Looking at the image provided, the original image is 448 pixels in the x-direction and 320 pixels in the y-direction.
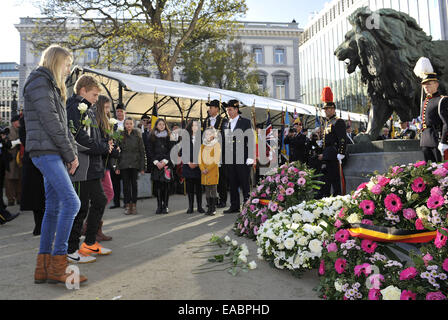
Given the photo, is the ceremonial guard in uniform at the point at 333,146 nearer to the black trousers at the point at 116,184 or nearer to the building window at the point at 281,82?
the black trousers at the point at 116,184

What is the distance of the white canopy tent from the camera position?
10.1m

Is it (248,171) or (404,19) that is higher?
(404,19)

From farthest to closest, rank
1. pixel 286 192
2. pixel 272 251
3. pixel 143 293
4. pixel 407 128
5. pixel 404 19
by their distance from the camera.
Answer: pixel 407 128 < pixel 404 19 < pixel 286 192 < pixel 272 251 < pixel 143 293

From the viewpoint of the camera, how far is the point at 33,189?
5.12 meters

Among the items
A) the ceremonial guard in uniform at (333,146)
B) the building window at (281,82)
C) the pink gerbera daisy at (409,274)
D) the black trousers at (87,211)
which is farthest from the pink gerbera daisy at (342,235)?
the building window at (281,82)

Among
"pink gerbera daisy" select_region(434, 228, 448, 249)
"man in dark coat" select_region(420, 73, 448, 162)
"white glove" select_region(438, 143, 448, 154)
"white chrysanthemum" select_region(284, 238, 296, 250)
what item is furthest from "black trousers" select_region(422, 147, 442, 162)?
"pink gerbera daisy" select_region(434, 228, 448, 249)

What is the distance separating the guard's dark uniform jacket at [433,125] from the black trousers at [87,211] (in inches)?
187

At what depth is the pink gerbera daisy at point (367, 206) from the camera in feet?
8.69

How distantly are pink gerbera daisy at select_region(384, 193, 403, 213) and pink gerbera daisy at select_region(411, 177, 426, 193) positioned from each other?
0.45 ft

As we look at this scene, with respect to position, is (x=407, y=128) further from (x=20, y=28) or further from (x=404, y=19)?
(x=20, y=28)

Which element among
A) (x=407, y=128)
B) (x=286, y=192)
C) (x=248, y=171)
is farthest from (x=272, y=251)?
(x=407, y=128)

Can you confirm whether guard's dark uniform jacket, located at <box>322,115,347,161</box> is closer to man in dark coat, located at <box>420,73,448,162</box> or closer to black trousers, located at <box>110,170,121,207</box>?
man in dark coat, located at <box>420,73,448,162</box>
